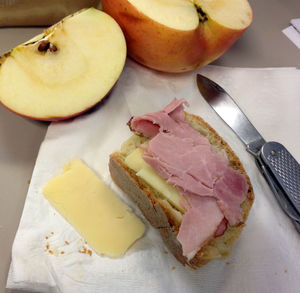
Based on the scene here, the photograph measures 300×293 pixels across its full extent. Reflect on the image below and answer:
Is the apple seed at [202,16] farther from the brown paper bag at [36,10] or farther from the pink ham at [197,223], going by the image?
the pink ham at [197,223]

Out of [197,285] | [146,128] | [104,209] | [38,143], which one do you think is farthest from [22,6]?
[197,285]

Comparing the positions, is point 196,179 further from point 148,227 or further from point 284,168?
point 284,168

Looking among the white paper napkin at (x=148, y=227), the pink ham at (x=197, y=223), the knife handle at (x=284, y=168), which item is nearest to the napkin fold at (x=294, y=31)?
the white paper napkin at (x=148, y=227)

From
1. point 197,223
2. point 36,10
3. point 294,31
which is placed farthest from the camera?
point 294,31

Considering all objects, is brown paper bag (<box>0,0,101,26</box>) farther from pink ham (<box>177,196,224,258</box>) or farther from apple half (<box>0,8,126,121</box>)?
pink ham (<box>177,196,224,258</box>)

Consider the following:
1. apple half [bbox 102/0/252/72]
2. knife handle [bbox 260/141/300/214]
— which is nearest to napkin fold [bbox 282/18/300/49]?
apple half [bbox 102/0/252/72]

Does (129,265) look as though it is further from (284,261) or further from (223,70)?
(223,70)

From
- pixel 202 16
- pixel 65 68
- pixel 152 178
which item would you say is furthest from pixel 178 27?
pixel 152 178
